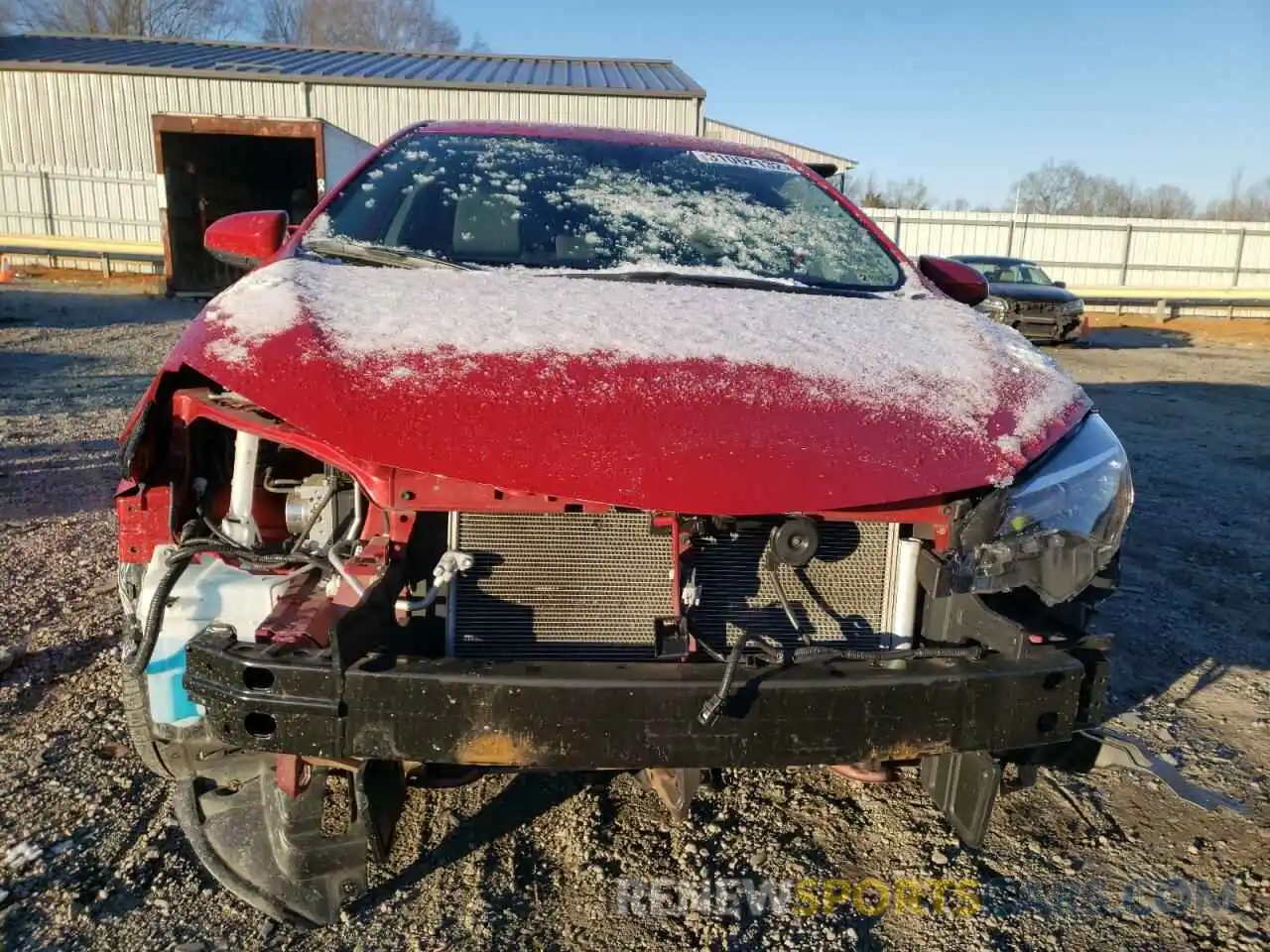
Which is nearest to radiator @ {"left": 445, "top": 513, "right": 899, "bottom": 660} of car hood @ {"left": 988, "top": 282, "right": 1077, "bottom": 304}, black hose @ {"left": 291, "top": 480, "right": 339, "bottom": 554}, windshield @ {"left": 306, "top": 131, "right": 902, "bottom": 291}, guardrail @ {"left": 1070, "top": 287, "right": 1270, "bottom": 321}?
black hose @ {"left": 291, "top": 480, "right": 339, "bottom": 554}

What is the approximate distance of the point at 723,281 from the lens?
2.67 metres

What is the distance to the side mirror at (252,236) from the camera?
283 centimetres

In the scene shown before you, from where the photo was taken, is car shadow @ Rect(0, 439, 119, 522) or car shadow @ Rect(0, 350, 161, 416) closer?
car shadow @ Rect(0, 439, 119, 522)

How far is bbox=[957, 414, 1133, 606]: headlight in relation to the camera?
1869 mm

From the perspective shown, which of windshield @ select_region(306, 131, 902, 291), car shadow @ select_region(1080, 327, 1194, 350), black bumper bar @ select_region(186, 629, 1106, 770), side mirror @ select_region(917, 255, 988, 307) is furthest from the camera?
car shadow @ select_region(1080, 327, 1194, 350)

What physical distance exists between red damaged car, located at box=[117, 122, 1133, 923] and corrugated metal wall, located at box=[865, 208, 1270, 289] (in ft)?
72.6

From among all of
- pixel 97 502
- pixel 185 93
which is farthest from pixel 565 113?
pixel 97 502

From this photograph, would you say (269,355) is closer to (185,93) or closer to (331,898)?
(331,898)

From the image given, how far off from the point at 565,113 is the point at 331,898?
1895 centimetres

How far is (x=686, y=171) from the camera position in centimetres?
326

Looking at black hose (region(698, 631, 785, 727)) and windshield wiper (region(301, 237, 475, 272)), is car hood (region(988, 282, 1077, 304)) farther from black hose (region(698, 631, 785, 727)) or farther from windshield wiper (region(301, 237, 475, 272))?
black hose (region(698, 631, 785, 727))

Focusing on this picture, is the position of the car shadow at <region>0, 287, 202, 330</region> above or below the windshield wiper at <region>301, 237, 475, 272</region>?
below

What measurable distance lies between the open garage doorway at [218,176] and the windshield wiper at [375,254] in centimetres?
1288

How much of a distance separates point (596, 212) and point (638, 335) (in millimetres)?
1025
